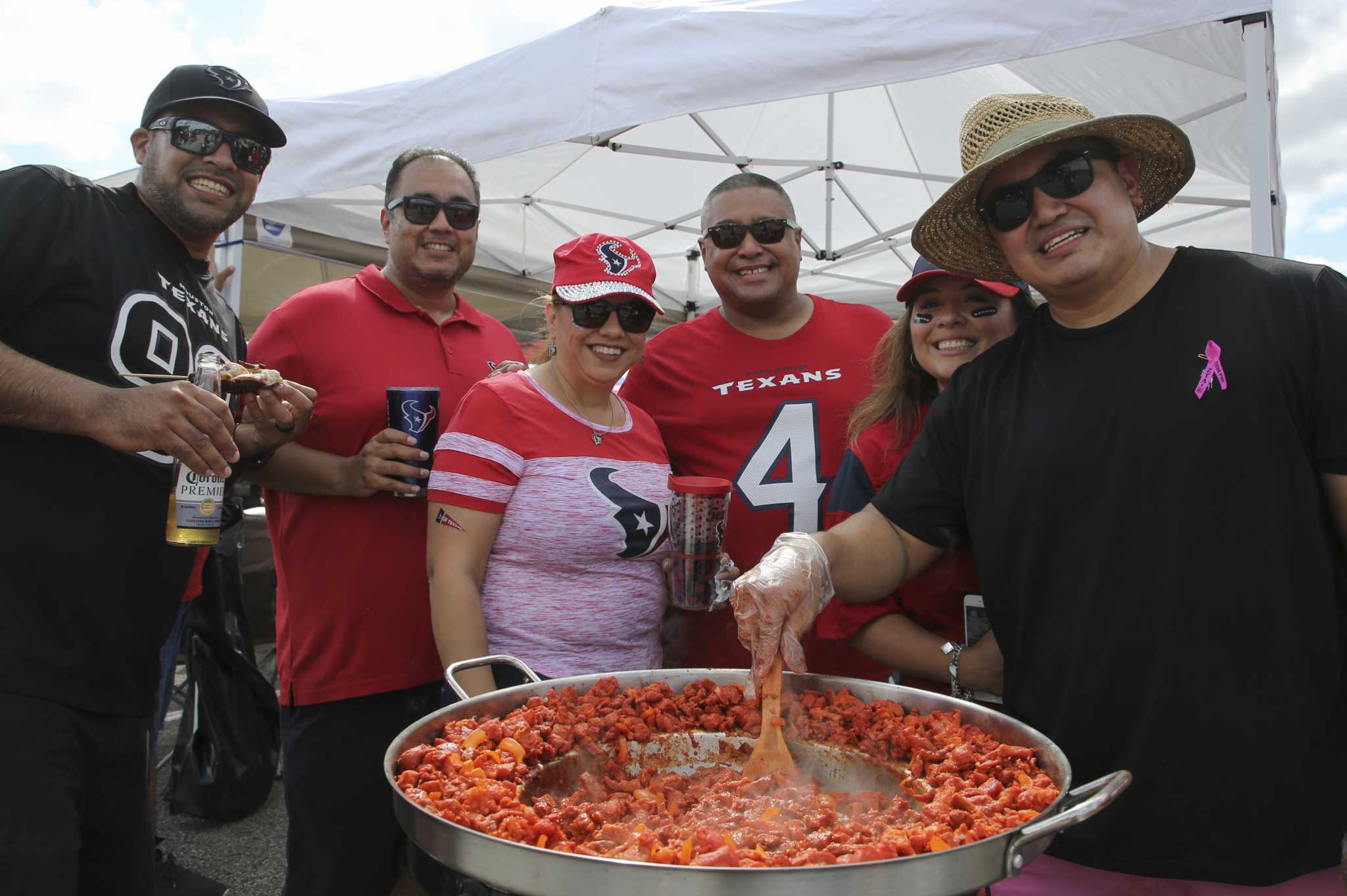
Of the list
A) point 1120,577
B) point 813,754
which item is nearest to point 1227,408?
point 1120,577

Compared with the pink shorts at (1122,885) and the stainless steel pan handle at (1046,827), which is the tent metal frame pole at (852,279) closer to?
the pink shorts at (1122,885)

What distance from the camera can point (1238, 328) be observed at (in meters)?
1.66

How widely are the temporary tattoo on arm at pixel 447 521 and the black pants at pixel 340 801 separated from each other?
703 millimetres

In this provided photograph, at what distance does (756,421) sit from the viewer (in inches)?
113

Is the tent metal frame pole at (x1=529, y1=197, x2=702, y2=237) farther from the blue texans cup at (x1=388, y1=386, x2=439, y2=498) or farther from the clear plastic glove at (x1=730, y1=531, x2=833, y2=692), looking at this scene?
the clear plastic glove at (x1=730, y1=531, x2=833, y2=692)

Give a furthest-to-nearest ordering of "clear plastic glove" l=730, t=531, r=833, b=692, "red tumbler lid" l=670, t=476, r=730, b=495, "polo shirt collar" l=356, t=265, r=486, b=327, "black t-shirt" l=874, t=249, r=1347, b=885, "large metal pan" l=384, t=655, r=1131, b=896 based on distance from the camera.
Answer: "polo shirt collar" l=356, t=265, r=486, b=327
"red tumbler lid" l=670, t=476, r=730, b=495
"clear plastic glove" l=730, t=531, r=833, b=692
"black t-shirt" l=874, t=249, r=1347, b=885
"large metal pan" l=384, t=655, r=1131, b=896

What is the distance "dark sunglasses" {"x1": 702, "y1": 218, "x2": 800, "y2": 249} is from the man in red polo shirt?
3.02 ft

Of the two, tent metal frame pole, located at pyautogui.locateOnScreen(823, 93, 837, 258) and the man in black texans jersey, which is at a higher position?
tent metal frame pole, located at pyautogui.locateOnScreen(823, 93, 837, 258)

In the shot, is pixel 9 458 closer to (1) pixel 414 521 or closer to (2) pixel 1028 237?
(1) pixel 414 521

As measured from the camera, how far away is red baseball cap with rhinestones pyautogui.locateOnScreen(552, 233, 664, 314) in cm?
251

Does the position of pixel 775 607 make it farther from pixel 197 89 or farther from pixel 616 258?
pixel 197 89

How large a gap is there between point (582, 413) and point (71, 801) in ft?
4.96

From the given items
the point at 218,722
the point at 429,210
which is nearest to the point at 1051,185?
the point at 429,210

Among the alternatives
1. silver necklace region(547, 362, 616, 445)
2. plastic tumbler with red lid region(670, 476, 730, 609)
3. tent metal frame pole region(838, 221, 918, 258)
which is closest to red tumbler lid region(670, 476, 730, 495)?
plastic tumbler with red lid region(670, 476, 730, 609)
